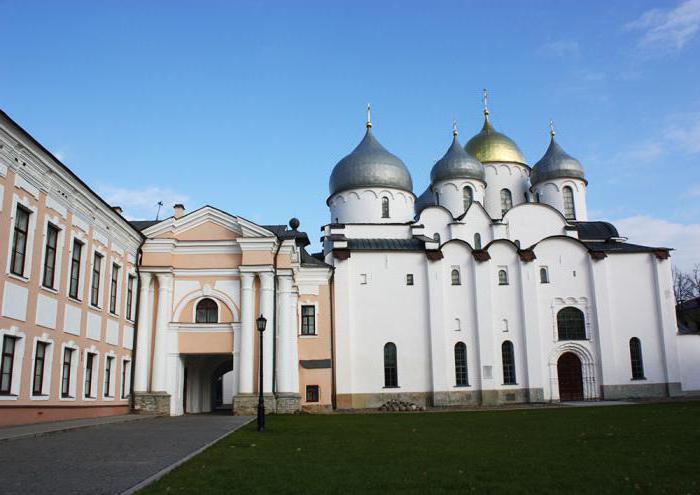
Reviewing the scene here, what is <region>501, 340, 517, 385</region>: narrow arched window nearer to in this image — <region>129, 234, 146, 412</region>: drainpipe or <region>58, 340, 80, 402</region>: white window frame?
<region>129, 234, 146, 412</region>: drainpipe

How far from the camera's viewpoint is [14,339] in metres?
18.6

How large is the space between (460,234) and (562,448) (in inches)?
1155

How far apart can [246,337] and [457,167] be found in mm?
21313

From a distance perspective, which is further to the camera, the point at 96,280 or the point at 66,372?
the point at 96,280

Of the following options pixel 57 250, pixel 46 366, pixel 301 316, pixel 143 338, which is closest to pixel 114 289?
pixel 143 338

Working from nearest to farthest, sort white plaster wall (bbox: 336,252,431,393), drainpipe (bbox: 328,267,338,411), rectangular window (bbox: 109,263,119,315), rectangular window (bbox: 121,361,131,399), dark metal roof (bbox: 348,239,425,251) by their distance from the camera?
rectangular window (bbox: 109,263,119,315)
rectangular window (bbox: 121,361,131,399)
drainpipe (bbox: 328,267,338,411)
white plaster wall (bbox: 336,252,431,393)
dark metal roof (bbox: 348,239,425,251)

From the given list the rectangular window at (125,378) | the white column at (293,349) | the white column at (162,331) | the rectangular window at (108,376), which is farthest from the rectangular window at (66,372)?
the white column at (293,349)

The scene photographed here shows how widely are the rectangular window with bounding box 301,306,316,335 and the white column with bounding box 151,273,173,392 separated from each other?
7.78 m

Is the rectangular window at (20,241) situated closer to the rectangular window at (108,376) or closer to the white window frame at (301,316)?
the rectangular window at (108,376)

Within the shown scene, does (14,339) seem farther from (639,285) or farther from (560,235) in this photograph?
(639,285)

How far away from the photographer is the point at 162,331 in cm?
2923

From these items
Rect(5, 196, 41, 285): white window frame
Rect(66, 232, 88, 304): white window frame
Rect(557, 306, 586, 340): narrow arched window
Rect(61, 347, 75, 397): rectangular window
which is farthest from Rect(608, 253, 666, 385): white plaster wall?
Rect(5, 196, 41, 285): white window frame

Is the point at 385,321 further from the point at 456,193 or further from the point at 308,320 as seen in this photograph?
the point at 456,193

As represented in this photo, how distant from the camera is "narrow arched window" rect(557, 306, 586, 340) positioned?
3866 centimetres
